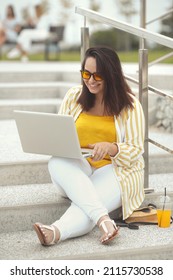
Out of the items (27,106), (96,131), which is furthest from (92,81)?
(27,106)

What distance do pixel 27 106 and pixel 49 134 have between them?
2217mm

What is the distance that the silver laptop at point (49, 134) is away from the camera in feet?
9.19

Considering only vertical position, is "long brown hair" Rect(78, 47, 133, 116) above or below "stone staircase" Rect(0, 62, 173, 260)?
above

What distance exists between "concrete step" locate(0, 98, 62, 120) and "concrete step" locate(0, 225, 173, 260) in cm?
210

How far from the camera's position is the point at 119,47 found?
680 inches

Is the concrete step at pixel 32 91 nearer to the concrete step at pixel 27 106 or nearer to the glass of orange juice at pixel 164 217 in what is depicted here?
the concrete step at pixel 27 106

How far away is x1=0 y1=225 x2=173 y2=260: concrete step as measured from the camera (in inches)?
107

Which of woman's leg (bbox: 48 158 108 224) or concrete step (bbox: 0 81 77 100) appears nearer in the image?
woman's leg (bbox: 48 158 108 224)

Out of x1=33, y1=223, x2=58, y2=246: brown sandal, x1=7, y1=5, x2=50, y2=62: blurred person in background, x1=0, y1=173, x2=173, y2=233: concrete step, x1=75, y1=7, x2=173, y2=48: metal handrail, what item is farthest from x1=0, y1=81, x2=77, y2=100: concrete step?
x1=7, y1=5, x2=50, y2=62: blurred person in background

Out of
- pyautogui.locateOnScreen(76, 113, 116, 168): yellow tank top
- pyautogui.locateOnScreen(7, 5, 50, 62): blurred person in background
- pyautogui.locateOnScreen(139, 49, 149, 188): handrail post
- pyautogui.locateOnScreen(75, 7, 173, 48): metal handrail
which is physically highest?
pyautogui.locateOnScreen(75, 7, 173, 48): metal handrail

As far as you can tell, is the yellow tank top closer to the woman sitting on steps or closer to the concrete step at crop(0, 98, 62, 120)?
the woman sitting on steps

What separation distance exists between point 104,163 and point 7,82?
2.98m

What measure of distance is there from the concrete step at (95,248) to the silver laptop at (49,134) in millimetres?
417

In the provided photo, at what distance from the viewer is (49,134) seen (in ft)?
9.39
